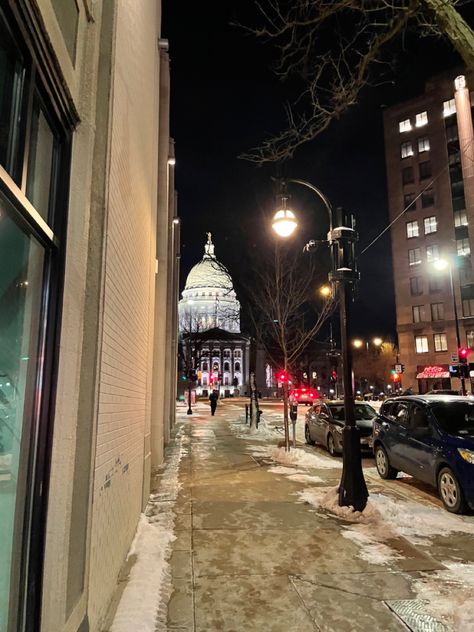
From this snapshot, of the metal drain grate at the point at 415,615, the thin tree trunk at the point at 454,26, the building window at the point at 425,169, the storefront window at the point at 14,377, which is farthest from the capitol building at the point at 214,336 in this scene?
the storefront window at the point at 14,377

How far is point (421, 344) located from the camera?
169 ft

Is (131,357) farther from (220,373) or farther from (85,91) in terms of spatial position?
(220,373)

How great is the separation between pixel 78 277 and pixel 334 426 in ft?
38.4

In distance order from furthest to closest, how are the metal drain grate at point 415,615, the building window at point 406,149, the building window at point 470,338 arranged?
the building window at point 406,149, the building window at point 470,338, the metal drain grate at point 415,615

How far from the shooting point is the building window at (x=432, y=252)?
51000mm

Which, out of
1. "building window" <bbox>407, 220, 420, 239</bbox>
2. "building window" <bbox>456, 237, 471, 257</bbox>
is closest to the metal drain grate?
"building window" <bbox>456, 237, 471, 257</bbox>

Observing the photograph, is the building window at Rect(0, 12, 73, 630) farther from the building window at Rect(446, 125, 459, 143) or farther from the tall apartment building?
the building window at Rect(446, 125, 459, 143)

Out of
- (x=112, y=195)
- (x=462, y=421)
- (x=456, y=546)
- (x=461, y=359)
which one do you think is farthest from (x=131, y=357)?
(x=461, y=359)

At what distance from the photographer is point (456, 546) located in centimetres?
575

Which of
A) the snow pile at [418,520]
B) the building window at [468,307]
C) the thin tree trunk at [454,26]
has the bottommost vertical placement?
the snow pile at [418,520]

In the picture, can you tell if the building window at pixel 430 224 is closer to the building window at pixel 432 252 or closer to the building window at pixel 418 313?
the building window at pixel 432 252

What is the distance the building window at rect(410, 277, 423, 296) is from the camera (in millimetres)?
52250

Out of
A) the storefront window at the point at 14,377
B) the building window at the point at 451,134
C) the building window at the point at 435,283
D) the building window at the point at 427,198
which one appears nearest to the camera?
the storefront window at the point at 14,377

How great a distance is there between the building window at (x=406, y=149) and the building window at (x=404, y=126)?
1.60 m
